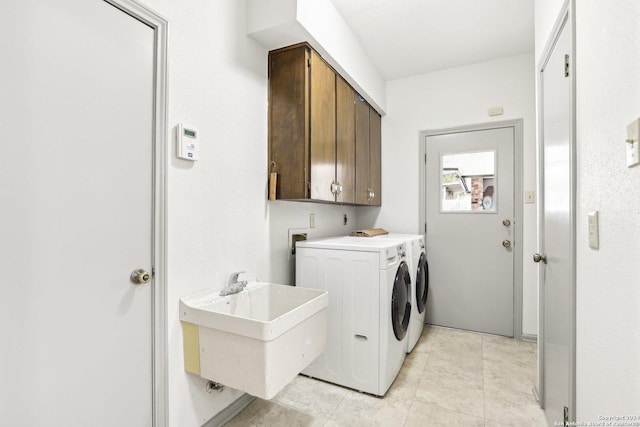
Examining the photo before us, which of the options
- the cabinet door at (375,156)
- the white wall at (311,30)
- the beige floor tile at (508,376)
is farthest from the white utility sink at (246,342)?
the cabinet door at (375,156)

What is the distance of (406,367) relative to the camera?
2.37 meters

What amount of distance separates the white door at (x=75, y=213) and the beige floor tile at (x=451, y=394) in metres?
1.63

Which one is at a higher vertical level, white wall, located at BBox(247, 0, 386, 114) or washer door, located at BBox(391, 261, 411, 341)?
white wall, located at BBox(247, 0, 386, 114)

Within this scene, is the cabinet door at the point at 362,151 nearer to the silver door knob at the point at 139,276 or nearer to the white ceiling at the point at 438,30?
the white ceiling at the point at 438,30

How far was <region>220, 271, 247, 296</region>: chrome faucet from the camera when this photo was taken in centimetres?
166

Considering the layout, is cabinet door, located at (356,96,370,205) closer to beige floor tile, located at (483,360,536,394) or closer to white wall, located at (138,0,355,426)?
white wall, located at (138,0,355,426)

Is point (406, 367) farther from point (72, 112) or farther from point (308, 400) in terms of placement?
point (72, 112)

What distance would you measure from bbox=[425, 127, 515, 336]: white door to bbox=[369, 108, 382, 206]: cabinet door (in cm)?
51

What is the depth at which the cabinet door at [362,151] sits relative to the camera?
2877 millimetres

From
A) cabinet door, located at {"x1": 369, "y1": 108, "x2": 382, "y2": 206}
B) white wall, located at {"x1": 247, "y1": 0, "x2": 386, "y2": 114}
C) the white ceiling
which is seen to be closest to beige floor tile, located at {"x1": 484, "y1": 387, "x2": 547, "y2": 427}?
cabinet door, located at {"x1": 369, "y1": 108, "x2": 382, "y2": 206}

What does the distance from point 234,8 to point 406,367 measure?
271 cm

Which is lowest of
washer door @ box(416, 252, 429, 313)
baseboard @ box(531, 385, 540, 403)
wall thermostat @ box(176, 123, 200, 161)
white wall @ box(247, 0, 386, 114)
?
baseboard @ box(531, 385, 540, 403)

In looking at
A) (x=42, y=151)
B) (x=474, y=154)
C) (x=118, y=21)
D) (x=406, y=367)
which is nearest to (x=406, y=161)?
(x=474, y=154)

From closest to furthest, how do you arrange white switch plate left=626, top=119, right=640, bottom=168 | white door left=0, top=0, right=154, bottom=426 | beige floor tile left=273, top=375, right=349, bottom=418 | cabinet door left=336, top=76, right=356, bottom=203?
white switch plate left=626, top=119, right=640, bottom=168 → white door left=0, top=0, right=154, bottom=426 → beige floor tile left=273, top=375, right=349, bottom=418 → cabinet door left=336, top=76, right=356, bottom=203
